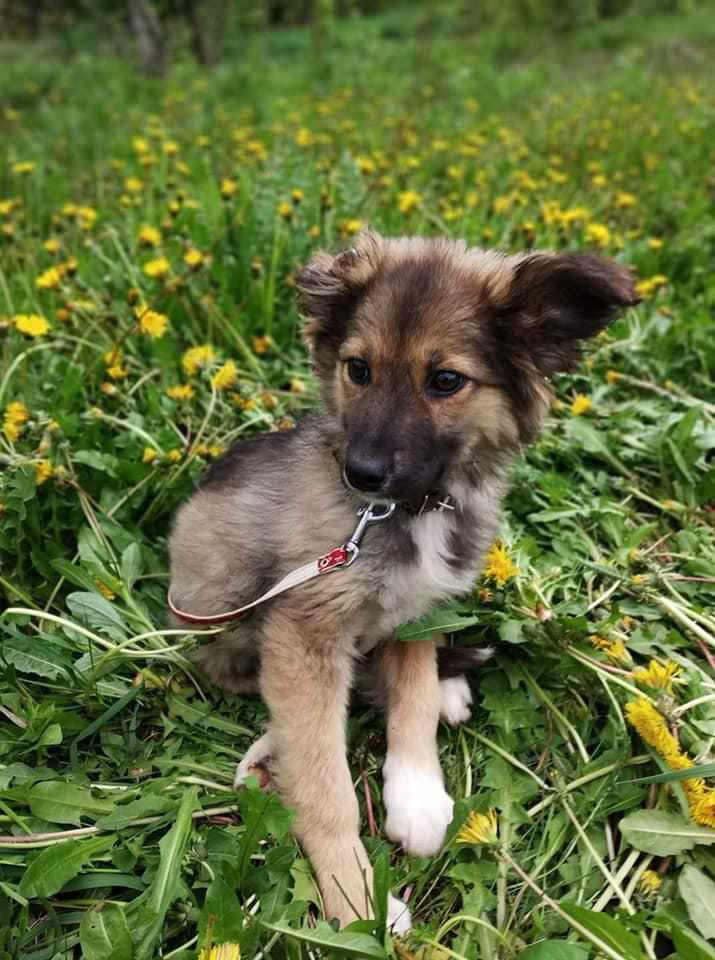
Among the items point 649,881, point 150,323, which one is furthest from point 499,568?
point 150,323

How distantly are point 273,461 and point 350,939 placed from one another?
1.53 m

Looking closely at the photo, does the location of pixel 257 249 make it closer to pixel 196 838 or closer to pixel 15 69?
pixel 196 838

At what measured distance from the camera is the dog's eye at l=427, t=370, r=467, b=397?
229 cm

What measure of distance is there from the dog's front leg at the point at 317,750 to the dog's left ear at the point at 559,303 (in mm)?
1078

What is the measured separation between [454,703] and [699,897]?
92 cm

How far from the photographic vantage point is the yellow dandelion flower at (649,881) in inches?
80.7

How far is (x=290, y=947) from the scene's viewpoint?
1.86 meters

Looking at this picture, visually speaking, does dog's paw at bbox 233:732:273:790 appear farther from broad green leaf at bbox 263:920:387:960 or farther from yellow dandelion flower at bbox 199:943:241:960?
yellow dandelion flower at bbox 199:943:241:960

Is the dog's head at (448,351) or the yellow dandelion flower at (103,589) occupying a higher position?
the dog's head at (448,351)

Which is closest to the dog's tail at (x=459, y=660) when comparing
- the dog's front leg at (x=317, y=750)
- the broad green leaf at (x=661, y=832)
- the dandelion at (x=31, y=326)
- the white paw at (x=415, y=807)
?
the white paw at (x=415, y=807)

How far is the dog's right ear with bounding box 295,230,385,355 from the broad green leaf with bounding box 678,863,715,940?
6.11 ft

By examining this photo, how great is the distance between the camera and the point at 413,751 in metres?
2.43

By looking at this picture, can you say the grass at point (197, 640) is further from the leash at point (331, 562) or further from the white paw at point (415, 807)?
the leash at point (331, 562)

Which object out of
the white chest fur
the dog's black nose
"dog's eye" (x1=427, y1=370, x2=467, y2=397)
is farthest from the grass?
"dog's eye" (x1=427, y1=370, x2=467, y2=397)
